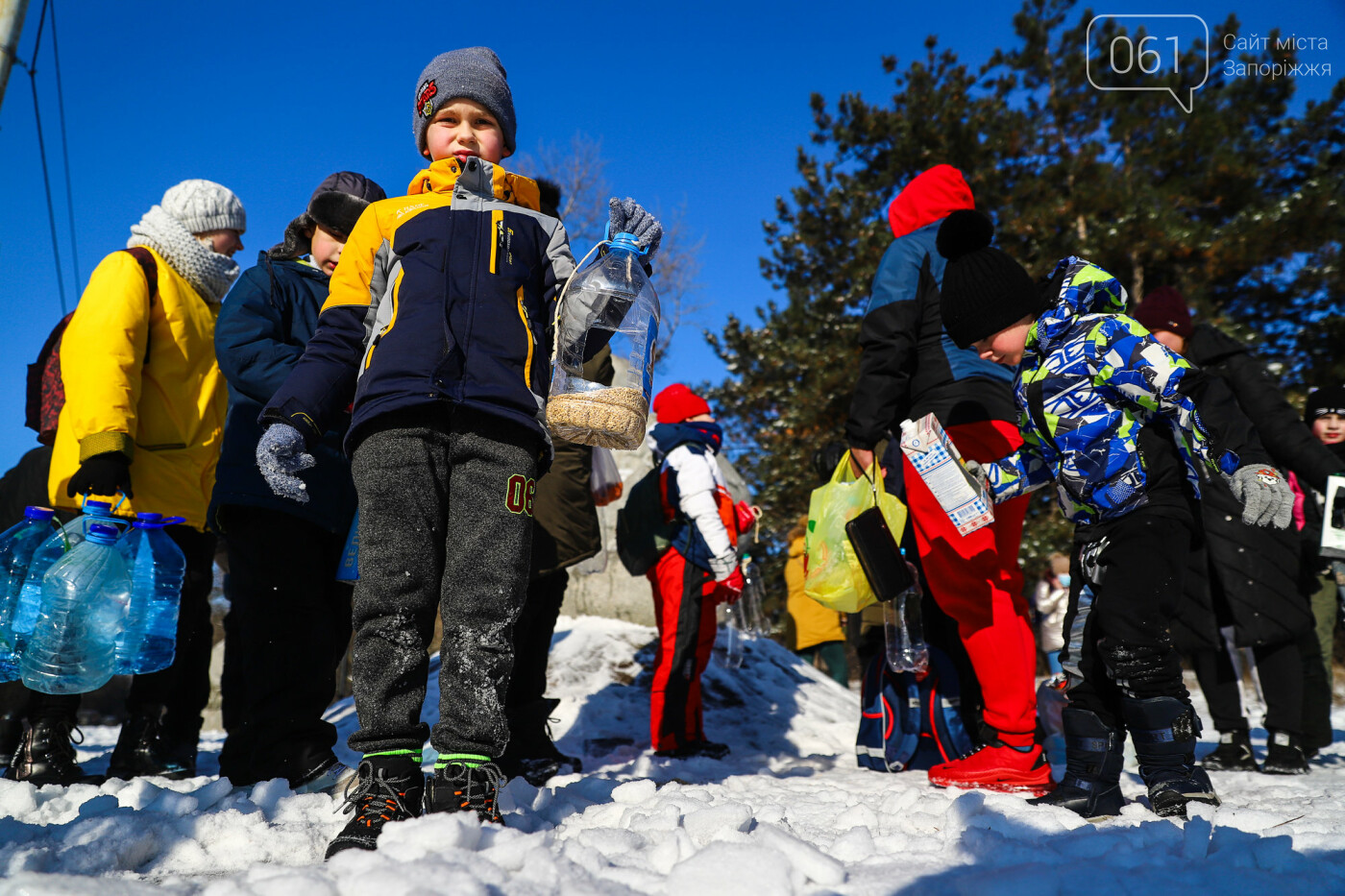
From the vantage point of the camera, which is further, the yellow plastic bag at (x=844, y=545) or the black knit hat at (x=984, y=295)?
the yellow plastic bag at (x=844, y=545)

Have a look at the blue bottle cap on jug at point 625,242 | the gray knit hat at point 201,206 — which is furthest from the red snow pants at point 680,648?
the gray knit hat at point 201,206

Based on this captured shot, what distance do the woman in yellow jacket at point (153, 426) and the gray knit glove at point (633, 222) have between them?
190 centimetres

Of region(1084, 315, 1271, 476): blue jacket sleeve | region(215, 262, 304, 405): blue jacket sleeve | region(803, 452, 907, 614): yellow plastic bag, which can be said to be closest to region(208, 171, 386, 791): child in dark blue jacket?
region(215, 262, 304, 405): blue jacket sleeve

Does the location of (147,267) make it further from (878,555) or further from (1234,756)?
(1234,756)

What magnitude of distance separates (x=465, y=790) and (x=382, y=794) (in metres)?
0.19

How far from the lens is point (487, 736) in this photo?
81.9 inches

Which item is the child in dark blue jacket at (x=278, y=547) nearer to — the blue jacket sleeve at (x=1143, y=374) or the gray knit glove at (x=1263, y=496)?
the blue jacket sleeve at (x=1143, y=374)

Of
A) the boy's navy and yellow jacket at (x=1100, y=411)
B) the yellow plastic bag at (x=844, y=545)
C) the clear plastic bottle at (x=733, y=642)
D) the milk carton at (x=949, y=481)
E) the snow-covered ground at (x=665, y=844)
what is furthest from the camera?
the clear plastic bottle at (x=733, y=642)

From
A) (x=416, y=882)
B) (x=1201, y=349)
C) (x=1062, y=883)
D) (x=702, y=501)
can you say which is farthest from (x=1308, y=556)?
(x=416, y=882)

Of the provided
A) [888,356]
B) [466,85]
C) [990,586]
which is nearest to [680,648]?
[990,586]

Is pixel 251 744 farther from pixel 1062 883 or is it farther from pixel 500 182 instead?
pixel 1062 883

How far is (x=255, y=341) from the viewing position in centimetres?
307

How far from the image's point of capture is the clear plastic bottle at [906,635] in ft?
13.3

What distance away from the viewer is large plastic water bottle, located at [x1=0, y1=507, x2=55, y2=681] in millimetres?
2832
